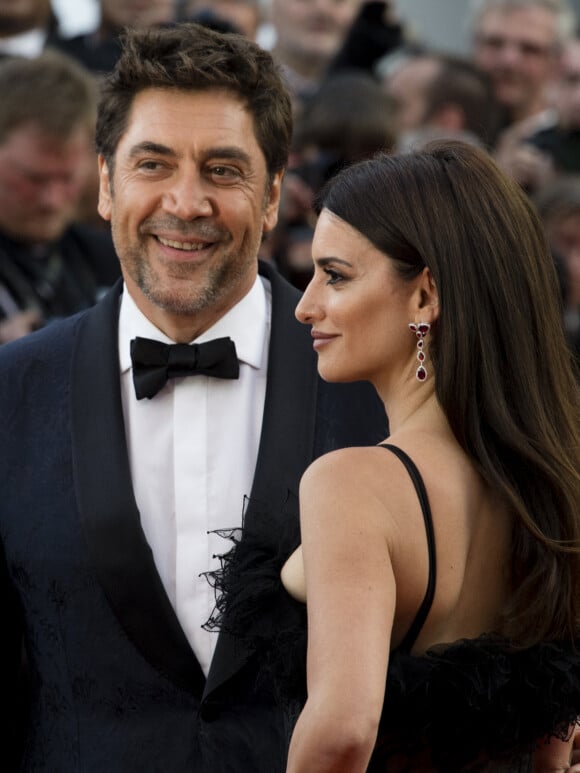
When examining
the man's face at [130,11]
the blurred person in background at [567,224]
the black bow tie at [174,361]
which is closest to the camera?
the black bow tie at [174,361]

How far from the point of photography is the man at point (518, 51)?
7.06 metres

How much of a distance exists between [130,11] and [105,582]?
157 inches

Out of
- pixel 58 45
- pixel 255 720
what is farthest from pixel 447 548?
pixel 58 45

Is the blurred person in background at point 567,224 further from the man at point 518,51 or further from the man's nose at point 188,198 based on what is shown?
the man's nose at point 188,198

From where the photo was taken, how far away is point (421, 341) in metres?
2.45

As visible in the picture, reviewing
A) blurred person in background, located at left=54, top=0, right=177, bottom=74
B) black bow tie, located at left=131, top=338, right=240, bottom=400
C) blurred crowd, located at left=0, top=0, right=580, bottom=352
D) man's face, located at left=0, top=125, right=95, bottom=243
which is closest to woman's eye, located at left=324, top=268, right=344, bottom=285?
black bow tie, located at left=131, top=338, right=240, bottom=400

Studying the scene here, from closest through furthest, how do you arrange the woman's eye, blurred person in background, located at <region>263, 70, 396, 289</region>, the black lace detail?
1. the black lace detail
2. the woman's eye
3. blurred person in background, located at <region>263, 70, 396, 289</region>

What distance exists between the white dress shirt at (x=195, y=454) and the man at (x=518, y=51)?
3.87 meters

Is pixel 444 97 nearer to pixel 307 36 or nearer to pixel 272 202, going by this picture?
pixel 307 36

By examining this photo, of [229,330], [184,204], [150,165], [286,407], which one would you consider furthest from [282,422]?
[150,165]

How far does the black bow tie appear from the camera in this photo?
323 centimetres

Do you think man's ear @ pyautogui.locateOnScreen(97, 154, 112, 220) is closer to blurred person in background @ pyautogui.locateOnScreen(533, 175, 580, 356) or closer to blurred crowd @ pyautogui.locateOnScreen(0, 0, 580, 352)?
blurred crowd @ pyautogui.locateOnScreen(0, 0, 580, 352)

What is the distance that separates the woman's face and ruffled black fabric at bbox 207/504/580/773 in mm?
324

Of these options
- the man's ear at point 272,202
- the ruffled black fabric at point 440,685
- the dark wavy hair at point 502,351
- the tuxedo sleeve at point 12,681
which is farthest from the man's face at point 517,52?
the ruffled black fabric at point 440,685
